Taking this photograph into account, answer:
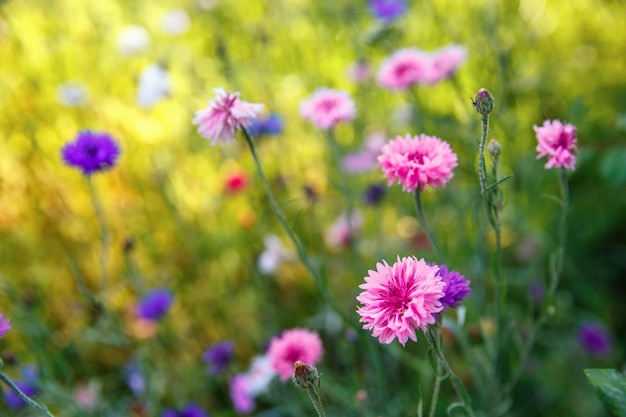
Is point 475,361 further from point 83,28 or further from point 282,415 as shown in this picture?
point 83,28

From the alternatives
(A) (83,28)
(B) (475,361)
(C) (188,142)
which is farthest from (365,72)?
(A) (83,28)

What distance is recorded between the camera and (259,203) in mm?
1711

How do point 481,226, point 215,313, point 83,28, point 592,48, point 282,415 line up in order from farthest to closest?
point 83,28, point 592,48, point 215,313, point 282,415, point 481,226

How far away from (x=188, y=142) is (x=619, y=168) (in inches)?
52.9

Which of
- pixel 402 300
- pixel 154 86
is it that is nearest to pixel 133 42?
pixel 154 86

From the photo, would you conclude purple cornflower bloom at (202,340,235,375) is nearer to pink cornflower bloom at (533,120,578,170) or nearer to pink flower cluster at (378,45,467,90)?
pink flower cluster at (378,45,467,90)

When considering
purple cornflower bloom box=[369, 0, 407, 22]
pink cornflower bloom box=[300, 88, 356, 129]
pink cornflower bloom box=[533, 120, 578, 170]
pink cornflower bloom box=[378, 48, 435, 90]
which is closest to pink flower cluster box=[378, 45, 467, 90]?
pink cornflower bloom box=[378, 48, 435, 90]

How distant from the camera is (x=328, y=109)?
1.14 m

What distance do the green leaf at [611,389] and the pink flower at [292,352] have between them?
0.43m

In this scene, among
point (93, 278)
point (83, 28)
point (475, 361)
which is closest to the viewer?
point (475, 361)

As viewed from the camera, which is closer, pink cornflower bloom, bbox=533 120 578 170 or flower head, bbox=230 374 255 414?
pink cornflower bloom, bbox=533 120 578 170

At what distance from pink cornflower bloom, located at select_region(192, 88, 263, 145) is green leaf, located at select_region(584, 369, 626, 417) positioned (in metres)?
0.54

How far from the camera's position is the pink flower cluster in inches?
50.1

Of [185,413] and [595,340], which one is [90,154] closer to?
[185,413]
